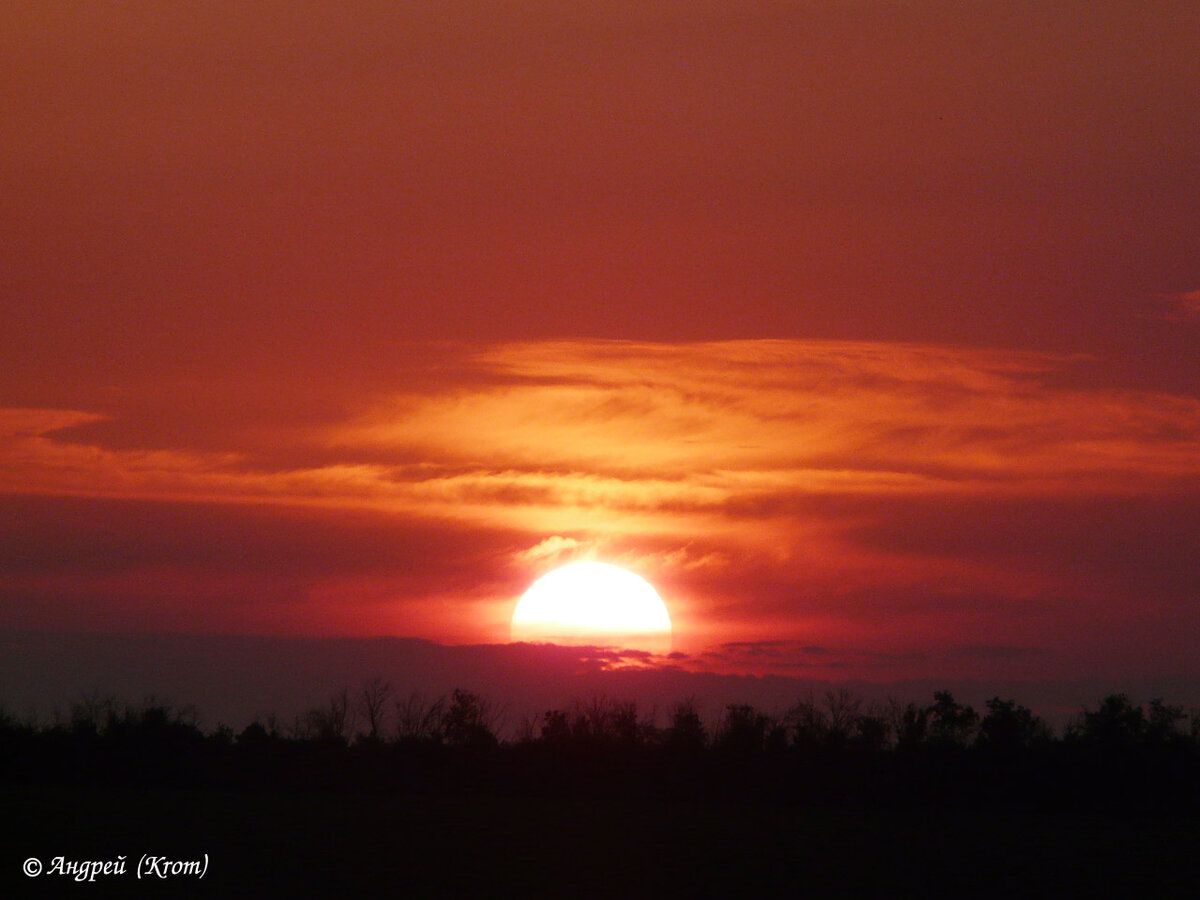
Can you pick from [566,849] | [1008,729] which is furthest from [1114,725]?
[566,849]

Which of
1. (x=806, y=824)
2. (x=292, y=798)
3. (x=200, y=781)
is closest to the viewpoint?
(x=806, y=824)

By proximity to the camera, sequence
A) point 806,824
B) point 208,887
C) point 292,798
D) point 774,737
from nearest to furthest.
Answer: point 208,887 → point 806,824 → point 292,798 → point 774,737

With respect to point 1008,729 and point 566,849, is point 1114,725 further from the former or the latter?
point 566,849

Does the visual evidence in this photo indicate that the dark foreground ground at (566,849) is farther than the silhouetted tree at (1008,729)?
No

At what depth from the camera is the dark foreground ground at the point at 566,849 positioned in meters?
29.1

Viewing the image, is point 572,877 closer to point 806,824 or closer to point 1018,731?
point 806,824

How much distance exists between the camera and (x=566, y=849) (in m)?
33.9

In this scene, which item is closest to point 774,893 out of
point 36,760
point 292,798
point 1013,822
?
point 1013,822

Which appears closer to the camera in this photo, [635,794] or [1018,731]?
[635,794]

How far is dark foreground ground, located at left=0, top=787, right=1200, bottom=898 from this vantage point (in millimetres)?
29062

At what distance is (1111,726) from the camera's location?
5506 centimetres

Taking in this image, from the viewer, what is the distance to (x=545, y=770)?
51.7m

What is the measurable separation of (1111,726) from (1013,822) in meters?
14.1

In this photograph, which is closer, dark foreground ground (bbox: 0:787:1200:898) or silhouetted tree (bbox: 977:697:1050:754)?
dark foreground ground (bbox: 0:787:1200:898)
